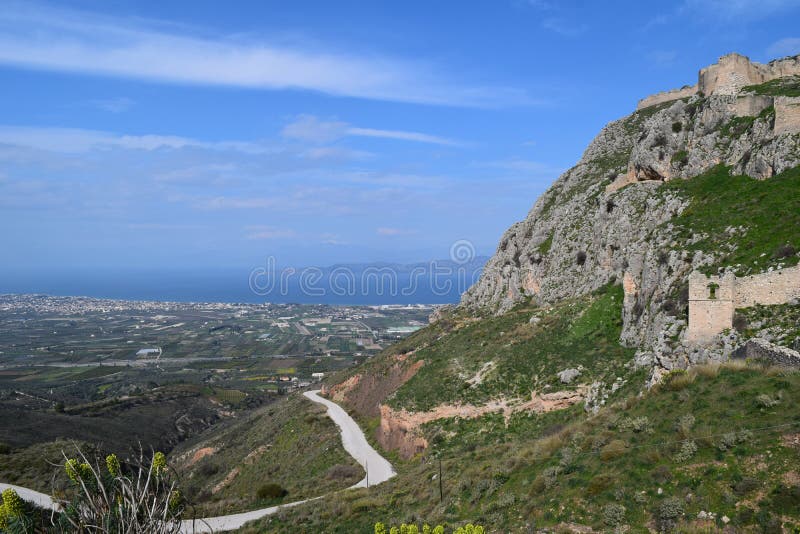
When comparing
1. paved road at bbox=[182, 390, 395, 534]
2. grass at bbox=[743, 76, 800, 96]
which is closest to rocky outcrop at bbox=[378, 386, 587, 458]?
paved road at bbox=[182, 390, 395, 534]

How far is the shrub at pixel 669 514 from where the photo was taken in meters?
11.1

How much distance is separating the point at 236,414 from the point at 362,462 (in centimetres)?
5433

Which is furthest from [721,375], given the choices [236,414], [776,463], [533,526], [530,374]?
[236,414]

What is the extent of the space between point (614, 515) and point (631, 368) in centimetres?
1474

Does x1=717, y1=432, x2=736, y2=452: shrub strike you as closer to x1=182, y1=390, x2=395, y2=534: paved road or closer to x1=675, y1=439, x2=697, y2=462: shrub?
x1=675, y1=439, x2=697, y2=462: shrub

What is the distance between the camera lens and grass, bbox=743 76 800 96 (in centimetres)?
3312

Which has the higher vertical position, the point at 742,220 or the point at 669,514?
the point at 742,220

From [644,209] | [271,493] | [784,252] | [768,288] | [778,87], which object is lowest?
[271,493]

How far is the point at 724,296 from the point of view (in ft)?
66.0

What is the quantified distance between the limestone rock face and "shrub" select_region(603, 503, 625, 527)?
10394 mm

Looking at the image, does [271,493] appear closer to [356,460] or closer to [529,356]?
[356,460]

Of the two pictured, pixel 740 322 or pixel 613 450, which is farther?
pixel 740 322

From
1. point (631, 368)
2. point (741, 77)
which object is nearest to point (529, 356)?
point (631, 368)

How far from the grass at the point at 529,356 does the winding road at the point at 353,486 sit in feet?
13.5
